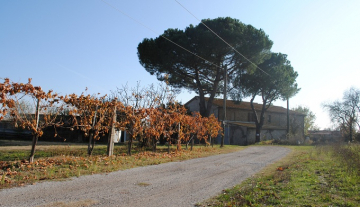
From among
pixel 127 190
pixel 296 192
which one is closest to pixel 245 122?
pixel 296 192

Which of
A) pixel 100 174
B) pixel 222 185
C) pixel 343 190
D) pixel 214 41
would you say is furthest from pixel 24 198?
pixel 214 41

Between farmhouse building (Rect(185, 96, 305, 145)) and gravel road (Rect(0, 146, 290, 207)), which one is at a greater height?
farmhouse building (Rect(185, 96, 305, 145))

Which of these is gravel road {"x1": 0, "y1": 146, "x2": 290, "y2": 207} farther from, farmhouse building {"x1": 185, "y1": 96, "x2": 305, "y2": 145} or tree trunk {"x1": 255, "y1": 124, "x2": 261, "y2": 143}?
tree trunk {"x1": 255, "y1": 124, "x2": 261, "y2": 143}

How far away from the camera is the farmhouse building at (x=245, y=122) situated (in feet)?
142

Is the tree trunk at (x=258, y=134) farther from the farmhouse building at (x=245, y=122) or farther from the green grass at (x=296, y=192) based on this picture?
the green grass at (x=296, y=192)

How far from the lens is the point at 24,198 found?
5.79 metres

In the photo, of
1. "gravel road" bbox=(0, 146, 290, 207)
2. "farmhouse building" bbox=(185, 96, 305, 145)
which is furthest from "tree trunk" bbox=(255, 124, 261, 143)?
"gravel road" bbox=(0, 146, 290, 207)

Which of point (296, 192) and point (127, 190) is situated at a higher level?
point (296, 192)

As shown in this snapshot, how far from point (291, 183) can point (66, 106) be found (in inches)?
349

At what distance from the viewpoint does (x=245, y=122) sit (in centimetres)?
4922

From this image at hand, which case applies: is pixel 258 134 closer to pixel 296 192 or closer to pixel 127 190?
pixel 296 192

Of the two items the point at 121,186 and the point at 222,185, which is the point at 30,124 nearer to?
the point at 121,186

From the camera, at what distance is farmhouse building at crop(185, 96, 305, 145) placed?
43.2m

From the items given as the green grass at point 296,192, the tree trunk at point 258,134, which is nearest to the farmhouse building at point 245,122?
the tree trunk at point 258,134
